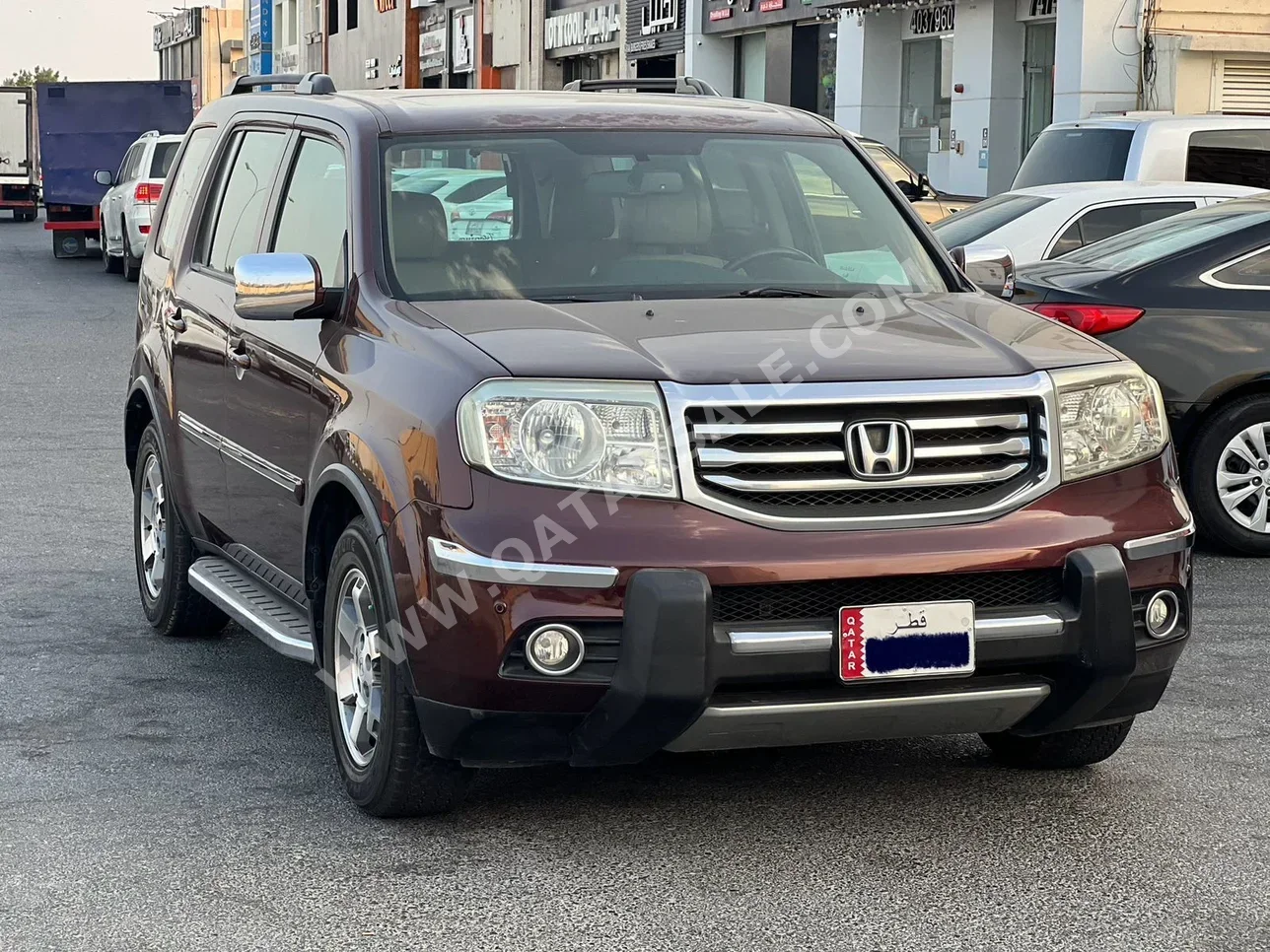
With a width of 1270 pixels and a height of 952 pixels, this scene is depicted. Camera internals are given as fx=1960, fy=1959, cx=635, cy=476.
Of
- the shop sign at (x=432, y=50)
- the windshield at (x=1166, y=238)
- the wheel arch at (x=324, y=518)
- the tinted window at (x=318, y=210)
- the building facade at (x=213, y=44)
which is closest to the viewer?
the wheel arch at (x=324, y=518)

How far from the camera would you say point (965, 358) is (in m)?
4.55

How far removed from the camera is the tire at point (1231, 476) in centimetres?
831

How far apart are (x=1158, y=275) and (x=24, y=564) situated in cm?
486

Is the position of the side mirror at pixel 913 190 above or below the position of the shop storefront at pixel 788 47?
below

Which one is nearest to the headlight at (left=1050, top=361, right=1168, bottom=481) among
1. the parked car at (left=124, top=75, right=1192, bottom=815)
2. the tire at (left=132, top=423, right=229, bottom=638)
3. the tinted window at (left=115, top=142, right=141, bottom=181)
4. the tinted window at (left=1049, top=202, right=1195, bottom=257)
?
the parked car at (left=124, top=75, right=1192, bottom=815)

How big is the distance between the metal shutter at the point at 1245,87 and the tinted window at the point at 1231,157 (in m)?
10.8

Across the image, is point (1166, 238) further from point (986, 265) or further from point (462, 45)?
point (462, 45)

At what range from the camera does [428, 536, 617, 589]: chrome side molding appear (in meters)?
4.16

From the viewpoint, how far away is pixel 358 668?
191 inches

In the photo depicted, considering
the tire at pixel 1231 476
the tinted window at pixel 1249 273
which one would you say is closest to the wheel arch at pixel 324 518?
the tire at pixel 1231 476

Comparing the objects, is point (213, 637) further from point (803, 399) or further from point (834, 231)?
point (803, 399)

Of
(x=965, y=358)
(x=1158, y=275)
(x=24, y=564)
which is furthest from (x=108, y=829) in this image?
(x=1158, y=275)

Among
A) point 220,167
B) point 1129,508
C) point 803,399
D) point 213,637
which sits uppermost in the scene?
point 220,167

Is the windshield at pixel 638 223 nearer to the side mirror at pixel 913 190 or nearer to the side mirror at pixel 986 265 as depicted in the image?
the side mirror at pixel 986 265
